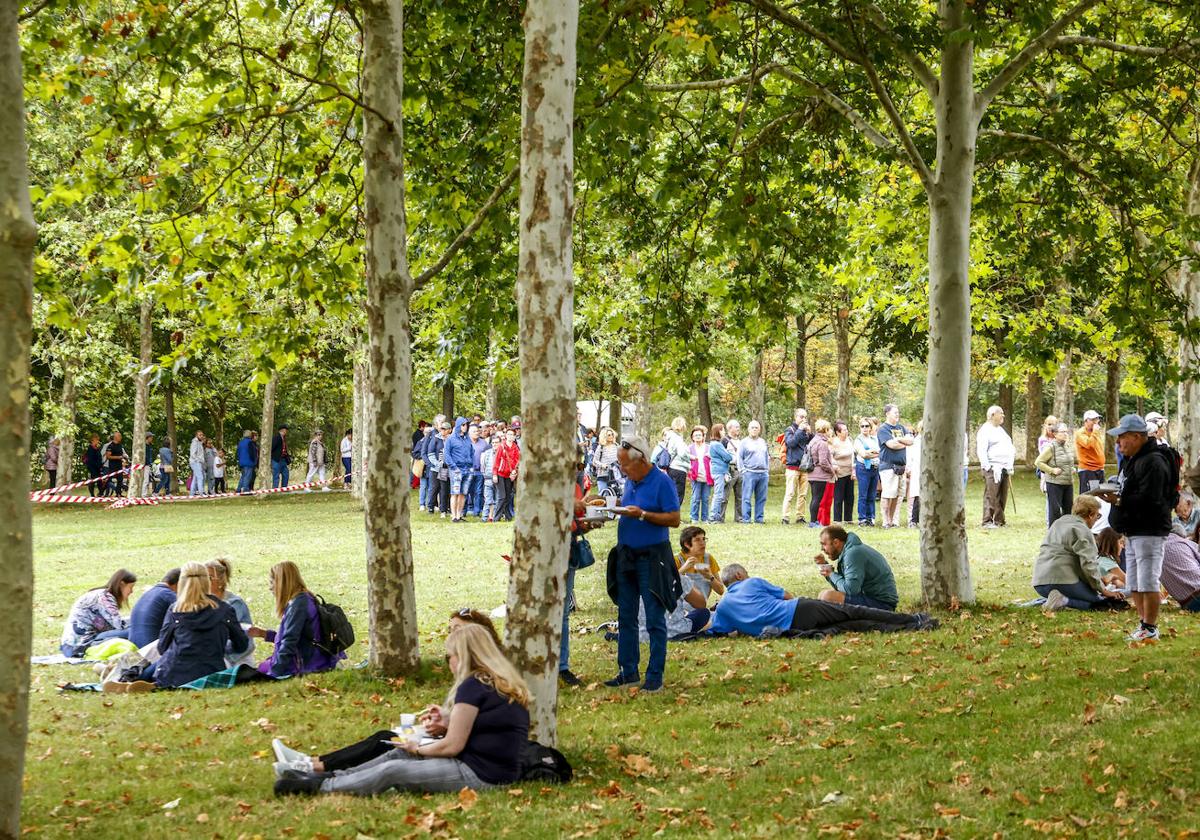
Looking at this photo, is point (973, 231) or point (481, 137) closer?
point (481, 137)

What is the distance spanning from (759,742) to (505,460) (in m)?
16.9

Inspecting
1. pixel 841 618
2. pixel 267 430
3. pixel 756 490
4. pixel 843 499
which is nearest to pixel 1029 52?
pixel 841 618

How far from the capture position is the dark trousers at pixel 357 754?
7047 mm

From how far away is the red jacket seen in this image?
24.4m

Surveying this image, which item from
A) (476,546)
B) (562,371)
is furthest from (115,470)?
(562,371)

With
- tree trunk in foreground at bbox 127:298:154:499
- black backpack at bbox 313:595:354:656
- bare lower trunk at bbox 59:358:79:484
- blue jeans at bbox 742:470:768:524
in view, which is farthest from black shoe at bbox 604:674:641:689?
bare lower trunk at bbox 59:358:79:484

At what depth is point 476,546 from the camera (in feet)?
67.6

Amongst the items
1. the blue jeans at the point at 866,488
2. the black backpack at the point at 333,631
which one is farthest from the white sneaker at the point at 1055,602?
the blue jeans at the point at 866,488

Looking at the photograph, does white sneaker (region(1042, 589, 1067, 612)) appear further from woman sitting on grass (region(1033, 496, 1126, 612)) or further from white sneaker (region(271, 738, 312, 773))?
white sneaker (region(271, 738, 312, 773))

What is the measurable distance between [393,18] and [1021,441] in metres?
52.6

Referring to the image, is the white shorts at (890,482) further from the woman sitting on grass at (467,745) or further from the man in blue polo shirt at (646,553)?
the woman sitting on grass at (467,745)

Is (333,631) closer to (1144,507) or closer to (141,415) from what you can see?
(1144,507)

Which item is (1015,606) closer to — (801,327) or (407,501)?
(407,501)

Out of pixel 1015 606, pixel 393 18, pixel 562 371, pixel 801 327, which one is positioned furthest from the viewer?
pixel 801 327
